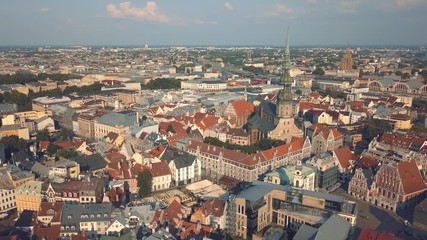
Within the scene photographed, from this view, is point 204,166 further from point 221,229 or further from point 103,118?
point 103,118

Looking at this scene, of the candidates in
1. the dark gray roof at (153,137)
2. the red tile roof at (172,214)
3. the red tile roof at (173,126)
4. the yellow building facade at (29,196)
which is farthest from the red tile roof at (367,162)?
the yellow building facade at (29,196)

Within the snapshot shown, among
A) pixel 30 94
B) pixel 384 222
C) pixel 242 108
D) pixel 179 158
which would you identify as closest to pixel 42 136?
pixel 179 158

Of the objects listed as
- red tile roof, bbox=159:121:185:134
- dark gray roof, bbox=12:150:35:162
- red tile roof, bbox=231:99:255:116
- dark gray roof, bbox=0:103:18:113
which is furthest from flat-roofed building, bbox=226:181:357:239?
dark gray roof, bbox=0:103:18:113

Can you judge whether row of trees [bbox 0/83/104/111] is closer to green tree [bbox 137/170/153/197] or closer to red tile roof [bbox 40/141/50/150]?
red tile roof [bbox 40/141/50/150]

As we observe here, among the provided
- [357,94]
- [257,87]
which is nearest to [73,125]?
[257,87]

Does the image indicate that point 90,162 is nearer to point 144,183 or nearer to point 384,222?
Answer: point 144,183

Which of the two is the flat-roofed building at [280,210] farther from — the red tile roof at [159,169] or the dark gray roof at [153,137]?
the dark gray roof at [153,137]
